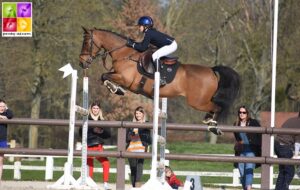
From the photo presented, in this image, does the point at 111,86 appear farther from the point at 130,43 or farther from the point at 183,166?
the point at 183,166

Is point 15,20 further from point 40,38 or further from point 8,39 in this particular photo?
point 40,38

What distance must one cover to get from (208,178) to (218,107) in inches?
263

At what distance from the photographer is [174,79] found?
1321cm

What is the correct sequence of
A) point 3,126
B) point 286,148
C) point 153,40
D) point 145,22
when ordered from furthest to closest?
point 3,126 < point 153,40 < point 286,148 < point 145,22

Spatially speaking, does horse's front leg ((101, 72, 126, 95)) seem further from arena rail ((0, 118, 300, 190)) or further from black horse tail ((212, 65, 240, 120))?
black horse tail ((212, 65, 240, 120))

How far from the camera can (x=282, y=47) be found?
3734 centimetres

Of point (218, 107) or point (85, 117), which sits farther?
point (218, 107)

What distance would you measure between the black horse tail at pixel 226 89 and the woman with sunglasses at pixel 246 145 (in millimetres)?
437

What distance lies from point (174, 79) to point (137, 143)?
1200mm

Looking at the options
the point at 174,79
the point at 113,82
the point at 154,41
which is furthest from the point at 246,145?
the point at 113,82

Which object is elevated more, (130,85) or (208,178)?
(130,85)

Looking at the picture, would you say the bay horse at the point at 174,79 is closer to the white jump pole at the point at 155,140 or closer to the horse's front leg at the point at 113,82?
the horse's front leg at the point at 113,82

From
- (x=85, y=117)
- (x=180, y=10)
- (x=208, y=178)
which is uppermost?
(x=180, y=10)

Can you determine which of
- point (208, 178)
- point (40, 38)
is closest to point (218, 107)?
point (208, 178)
